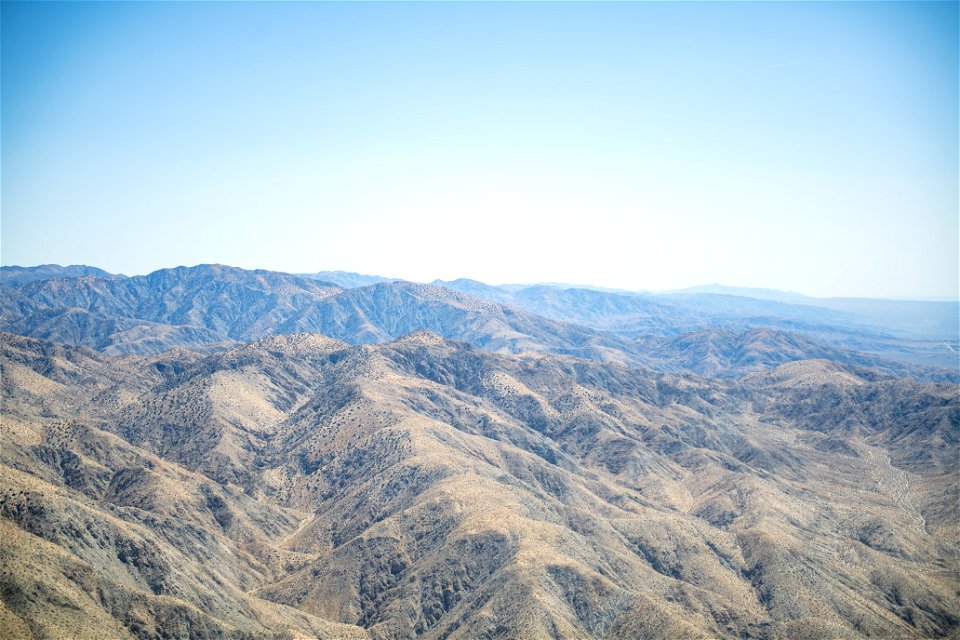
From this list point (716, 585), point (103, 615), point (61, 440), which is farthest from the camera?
point (61, 440)

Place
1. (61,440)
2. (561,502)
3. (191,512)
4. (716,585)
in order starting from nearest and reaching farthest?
(716,585)
(191,512)
(61,440)
(561,502)

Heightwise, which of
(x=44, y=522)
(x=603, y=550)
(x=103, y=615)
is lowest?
(x=603, y=550)

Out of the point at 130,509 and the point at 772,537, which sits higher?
the point at 130,509

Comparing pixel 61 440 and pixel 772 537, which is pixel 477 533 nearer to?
pixel 772 537

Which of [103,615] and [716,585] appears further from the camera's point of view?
[716,585]

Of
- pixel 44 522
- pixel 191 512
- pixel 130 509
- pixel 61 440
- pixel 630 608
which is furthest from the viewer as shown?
pixel 61 440

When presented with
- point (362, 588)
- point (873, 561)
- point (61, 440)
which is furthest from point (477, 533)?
point (61, 440)

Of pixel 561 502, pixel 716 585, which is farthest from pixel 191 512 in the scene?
pixel 716 585

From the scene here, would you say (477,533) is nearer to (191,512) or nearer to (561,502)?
(561,502)

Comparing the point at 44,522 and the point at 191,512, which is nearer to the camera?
the point at 44,522
